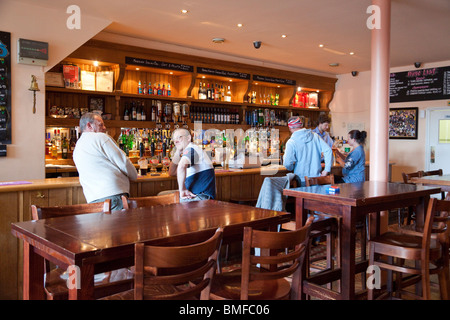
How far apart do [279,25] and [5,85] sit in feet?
11.4

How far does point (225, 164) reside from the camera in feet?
19.3

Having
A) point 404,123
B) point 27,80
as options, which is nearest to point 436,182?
point 404,123

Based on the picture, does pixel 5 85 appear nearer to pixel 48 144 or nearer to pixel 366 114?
pixel 48 144

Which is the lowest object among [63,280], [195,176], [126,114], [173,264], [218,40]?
[63,280]

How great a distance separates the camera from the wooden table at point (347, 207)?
2.92 meters

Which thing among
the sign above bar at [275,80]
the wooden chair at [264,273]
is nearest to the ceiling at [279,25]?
the sign above bar at [275,80]

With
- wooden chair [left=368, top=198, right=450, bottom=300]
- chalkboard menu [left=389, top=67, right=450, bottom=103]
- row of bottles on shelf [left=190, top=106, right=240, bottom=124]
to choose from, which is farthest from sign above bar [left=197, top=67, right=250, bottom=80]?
wooden chair [left=368, top=198, right=450, bottom=300]

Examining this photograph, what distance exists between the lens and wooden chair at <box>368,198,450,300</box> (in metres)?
2.85

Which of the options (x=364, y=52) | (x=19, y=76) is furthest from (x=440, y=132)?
(x=19, y=76)

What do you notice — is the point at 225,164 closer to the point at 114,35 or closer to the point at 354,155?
the point at 354,155

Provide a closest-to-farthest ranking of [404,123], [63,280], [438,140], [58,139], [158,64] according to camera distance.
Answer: [63,280] < [58,139] < [158,64] < [438,140] < [404,123]

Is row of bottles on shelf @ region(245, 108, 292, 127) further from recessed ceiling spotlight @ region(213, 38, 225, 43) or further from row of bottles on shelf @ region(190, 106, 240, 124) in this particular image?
recessed ceiling spotlight @ region(213, 38, 225, 43)

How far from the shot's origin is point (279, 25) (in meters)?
5.53
